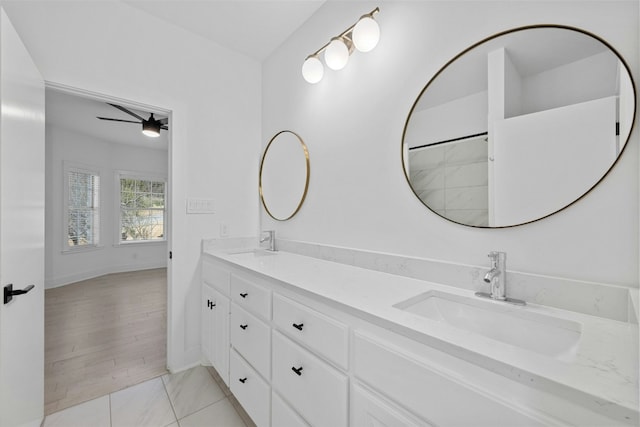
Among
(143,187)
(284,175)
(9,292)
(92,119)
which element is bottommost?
(9,292)

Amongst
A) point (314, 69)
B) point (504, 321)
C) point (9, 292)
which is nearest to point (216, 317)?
point (9, 292)

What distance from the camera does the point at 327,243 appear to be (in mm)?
1896

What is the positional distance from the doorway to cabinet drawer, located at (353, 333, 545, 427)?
75.9 inches

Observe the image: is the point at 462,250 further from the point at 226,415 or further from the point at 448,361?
the point at 226,415

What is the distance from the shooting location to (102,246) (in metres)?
5.24

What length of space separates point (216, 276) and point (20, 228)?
1006 mm

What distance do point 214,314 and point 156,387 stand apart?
62 centimetres

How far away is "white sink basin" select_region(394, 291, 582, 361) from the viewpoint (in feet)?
2.77

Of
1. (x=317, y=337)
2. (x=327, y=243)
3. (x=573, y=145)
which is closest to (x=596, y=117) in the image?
(x=573, y=145)

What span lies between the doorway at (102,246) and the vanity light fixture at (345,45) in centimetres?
119


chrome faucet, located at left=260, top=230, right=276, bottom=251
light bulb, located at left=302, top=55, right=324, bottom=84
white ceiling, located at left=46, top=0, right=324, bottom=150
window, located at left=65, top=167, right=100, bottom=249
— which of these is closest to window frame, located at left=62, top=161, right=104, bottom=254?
window, located at left=65, top=167, right=100, bottom=249

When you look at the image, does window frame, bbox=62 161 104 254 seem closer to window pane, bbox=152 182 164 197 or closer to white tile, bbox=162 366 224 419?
window pane, bbox=152 182 164 197

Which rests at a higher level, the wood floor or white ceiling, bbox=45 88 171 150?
white ceiling, bbox=45 88 171 150

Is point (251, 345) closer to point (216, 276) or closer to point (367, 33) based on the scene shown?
point (216, 276)
